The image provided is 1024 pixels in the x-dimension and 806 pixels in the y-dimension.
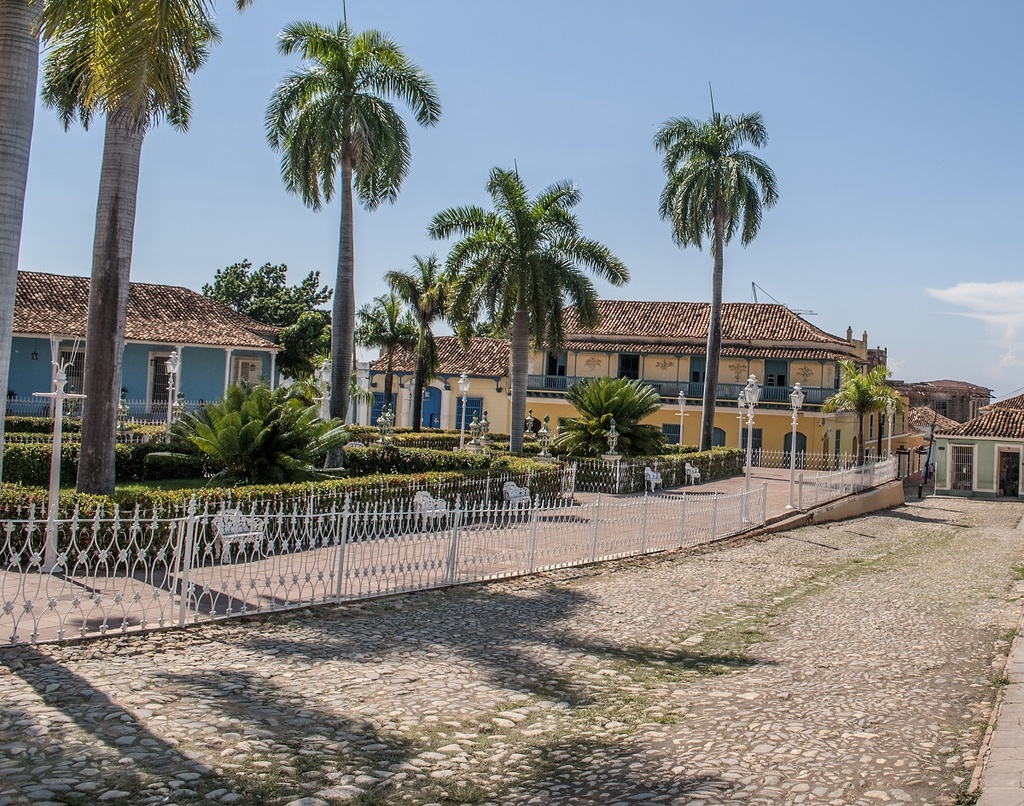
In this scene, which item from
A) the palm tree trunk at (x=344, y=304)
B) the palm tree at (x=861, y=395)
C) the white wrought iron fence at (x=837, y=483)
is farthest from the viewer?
the palm tree at (x=861, y=395)

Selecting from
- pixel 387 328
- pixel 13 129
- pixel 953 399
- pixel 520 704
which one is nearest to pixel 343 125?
pixel 13 129

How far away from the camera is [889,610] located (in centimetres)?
1038

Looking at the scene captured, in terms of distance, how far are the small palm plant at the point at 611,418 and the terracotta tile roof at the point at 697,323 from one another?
46.7 ft

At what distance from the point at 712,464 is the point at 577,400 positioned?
494 centimetres

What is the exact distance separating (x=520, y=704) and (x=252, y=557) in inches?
172

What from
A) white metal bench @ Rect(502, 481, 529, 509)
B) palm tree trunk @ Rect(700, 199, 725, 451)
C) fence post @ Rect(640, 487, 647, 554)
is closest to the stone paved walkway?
fence post @ Rect(640, 487, 647, 554)

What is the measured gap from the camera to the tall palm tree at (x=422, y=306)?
38.3 m

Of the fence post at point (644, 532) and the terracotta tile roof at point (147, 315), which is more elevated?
the terracotta tile roof at point (147, 315)

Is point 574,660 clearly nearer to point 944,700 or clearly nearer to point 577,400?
point 944,700

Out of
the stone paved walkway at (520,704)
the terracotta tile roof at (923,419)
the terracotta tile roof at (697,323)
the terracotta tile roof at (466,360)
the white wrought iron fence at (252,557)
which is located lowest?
the stone paved walkway at (520,704)

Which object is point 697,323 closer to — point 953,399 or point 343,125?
point 343,125

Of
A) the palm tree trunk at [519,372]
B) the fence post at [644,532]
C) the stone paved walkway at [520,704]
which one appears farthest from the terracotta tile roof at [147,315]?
the stone paved walkway at [520,704]

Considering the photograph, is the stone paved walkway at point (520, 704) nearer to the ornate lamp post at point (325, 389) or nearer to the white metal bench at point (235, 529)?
the white metal bench at point (235, 529)

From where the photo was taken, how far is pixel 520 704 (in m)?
6.47
